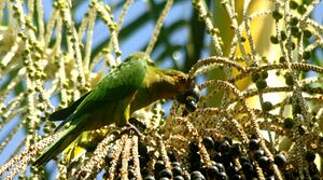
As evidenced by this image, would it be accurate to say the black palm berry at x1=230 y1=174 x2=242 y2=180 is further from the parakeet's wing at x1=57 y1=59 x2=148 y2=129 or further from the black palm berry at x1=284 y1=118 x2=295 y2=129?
the parakeet's wing at x1=57 y1=59 x2=148 y2=129

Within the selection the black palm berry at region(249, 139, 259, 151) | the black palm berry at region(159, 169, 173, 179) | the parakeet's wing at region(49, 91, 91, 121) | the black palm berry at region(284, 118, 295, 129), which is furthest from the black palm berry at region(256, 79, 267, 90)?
the parakeet's wing at region(49, 91, 91, 121)

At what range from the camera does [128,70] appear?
2.06 m

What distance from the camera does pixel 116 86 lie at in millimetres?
2006

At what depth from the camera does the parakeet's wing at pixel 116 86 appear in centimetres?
193

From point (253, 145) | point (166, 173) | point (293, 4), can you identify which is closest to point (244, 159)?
point (253, 145)

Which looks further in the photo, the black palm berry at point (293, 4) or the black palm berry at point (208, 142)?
the black palm berry at point (293, 4)

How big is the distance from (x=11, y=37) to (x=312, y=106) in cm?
81

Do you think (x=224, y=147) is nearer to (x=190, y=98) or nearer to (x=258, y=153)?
(x=258, y=153)

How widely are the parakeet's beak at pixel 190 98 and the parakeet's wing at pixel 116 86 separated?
161 millimetres

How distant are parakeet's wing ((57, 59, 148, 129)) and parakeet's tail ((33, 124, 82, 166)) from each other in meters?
0.03

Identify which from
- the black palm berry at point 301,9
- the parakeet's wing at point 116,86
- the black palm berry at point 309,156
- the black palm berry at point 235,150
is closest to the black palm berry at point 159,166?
the black palm berry at point 235,150

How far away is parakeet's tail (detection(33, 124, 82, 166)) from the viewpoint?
1.70 meters

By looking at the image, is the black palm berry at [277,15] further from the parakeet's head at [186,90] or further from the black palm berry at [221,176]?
the black palm berry at [221,176]

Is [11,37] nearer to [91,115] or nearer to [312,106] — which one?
[91,115]
